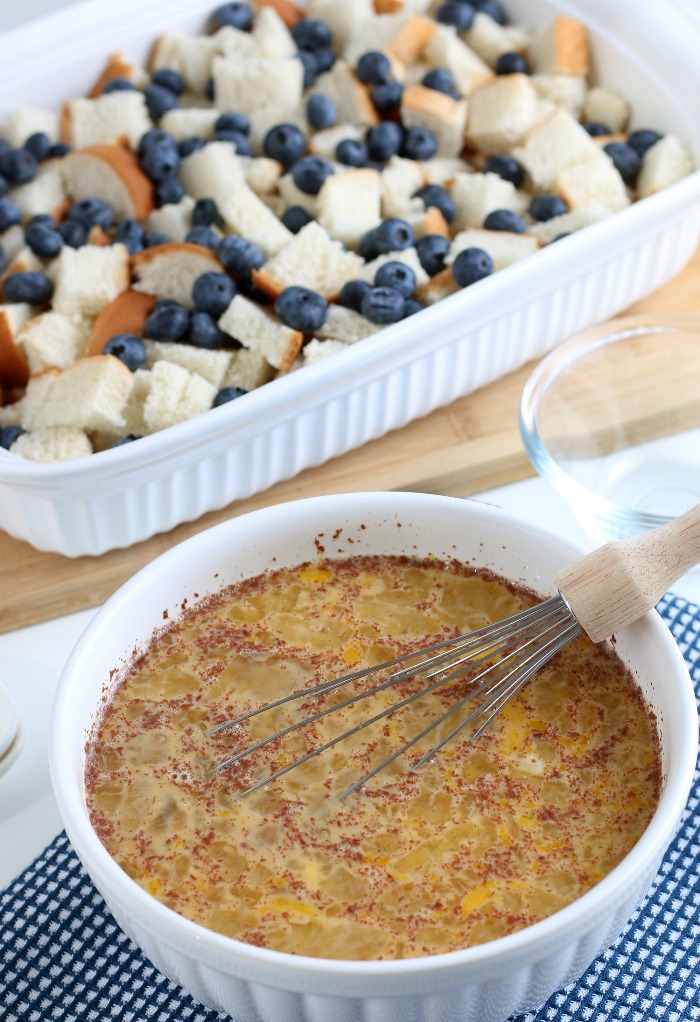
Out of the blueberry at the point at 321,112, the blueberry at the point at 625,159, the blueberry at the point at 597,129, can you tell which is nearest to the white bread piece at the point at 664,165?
the blueberry at the point at 625,159

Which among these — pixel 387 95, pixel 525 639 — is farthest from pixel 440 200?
pixel 525 639

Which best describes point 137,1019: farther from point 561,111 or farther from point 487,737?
point 561,111

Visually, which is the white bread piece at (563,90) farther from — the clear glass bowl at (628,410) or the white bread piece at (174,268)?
the white bread piece at (174,268)

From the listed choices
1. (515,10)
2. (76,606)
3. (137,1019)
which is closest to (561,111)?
(515,10)

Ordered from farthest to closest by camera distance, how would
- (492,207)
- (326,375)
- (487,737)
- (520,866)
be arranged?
(492,207), (326,375), (487,737), (520,866)

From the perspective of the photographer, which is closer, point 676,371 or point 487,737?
point 487,737

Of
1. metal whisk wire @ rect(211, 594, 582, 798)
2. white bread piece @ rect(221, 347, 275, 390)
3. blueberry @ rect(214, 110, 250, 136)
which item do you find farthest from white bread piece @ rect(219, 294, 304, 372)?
metal whisk wire @ rect(211, 594, 582, 798)
